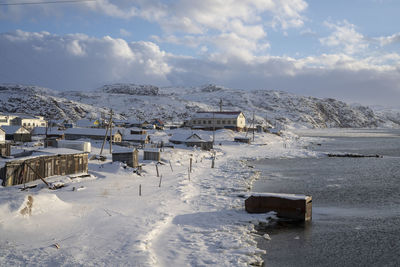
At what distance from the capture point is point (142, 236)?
15.8m

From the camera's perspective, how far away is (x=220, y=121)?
345 feet

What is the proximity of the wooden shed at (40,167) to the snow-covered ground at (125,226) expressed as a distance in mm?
1101

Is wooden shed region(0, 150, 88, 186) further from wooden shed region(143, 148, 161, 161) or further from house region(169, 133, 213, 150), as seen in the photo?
house region(169, 133, 213, 150)

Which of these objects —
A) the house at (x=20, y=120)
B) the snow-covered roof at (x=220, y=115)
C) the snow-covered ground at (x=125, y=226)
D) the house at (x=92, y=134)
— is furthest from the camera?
the snow-covered roof at (x=220, y=115)

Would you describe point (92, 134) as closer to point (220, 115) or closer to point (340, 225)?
point (220, 115)

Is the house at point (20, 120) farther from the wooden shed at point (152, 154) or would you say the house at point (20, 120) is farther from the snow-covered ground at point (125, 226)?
the snow-covered ground at point (125, 226)

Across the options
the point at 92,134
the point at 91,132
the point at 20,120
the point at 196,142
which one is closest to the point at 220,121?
the point at 196,142

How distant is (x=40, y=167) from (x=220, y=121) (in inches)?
3192

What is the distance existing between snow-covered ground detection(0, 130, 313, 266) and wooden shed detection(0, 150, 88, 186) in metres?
1.10

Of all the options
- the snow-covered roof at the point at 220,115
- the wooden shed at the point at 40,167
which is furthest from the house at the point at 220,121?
the wooden shed at the point at 40,167

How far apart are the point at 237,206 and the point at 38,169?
16380mm

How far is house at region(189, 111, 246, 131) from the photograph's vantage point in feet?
341

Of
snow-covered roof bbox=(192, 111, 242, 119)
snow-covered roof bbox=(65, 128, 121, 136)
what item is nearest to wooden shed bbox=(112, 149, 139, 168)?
snow-covered roof bbox=(65, 128, 121, 136)

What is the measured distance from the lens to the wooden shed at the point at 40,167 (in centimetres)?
2417
